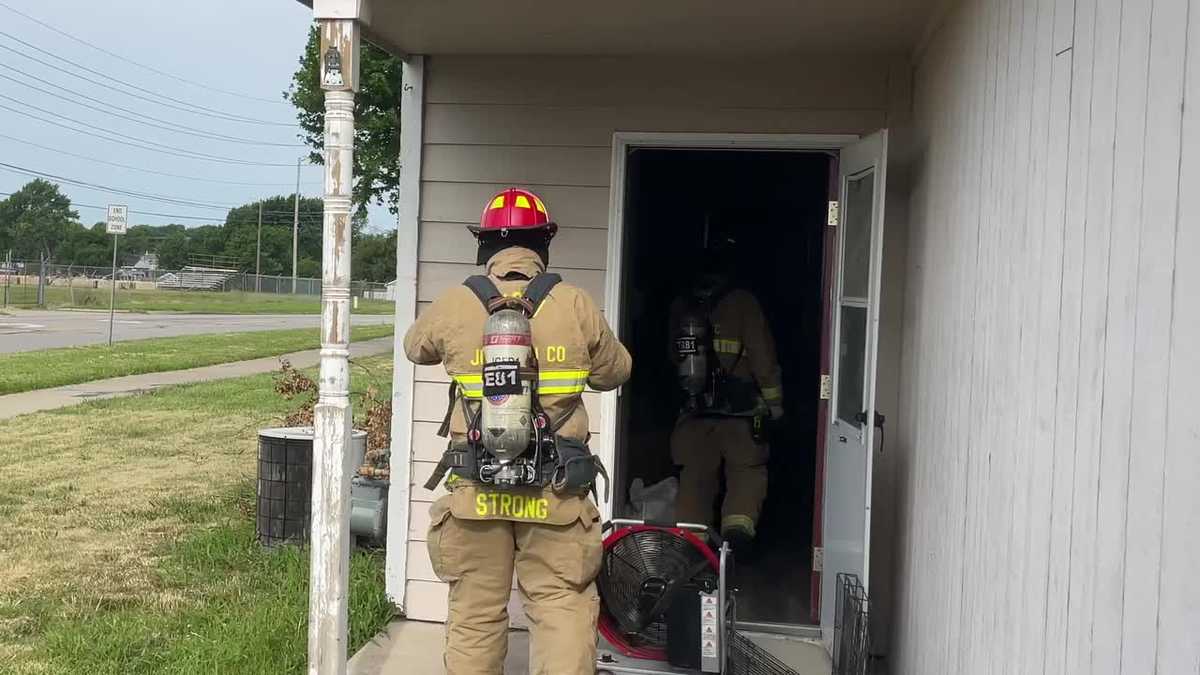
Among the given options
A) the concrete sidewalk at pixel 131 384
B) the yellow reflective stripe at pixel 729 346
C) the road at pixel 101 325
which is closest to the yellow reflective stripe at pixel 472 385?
the yellow reflective stripe at pixel 729 346

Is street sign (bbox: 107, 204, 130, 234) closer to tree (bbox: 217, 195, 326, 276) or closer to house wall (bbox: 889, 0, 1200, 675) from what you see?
house wall (bbox: 889, 0, 1200, 675)

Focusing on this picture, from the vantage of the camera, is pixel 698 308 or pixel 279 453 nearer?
pixel 698 308

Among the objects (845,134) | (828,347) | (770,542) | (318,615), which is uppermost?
(845,134)

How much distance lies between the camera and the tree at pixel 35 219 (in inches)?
2191

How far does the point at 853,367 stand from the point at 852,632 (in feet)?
3.42

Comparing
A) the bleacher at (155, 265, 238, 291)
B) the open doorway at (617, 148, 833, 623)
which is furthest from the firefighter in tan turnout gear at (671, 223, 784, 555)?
the bleacher at (155, 265, 238, 291)

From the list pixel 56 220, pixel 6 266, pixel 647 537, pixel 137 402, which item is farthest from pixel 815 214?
pixel 56 220

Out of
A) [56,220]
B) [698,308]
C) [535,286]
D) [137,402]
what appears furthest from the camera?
[56,220]

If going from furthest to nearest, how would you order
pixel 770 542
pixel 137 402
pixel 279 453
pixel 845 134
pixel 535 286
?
pixel 137 402 → pixel 770 542 → pixel 279 453 → pixel 845 134 → pixel 535 286

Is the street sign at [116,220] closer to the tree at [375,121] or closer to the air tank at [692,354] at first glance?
the tree at [375,121]

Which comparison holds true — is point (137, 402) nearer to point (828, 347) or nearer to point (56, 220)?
point (828, 347)

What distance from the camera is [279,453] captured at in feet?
18.4

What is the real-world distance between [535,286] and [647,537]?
3.73 feet

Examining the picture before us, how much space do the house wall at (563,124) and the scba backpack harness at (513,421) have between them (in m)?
1.37
